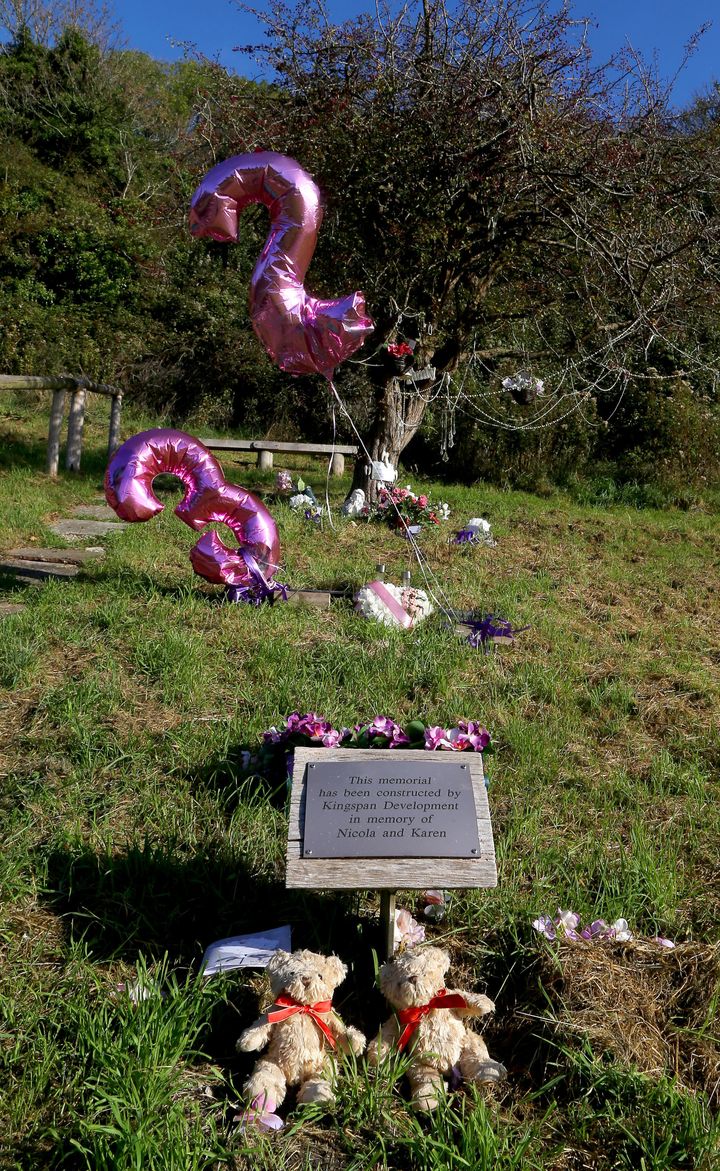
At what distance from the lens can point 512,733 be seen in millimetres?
3375

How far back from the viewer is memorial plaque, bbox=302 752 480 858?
208cm

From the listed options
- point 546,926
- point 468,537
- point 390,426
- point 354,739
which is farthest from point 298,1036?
point 390,426

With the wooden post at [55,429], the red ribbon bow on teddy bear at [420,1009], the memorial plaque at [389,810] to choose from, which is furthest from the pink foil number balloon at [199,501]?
the wooden post at [55,429]

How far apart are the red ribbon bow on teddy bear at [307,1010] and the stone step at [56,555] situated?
4284mm

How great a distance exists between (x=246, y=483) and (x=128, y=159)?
10.4 meters

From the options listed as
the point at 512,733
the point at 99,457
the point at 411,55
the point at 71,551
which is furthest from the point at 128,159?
the point at 512,733

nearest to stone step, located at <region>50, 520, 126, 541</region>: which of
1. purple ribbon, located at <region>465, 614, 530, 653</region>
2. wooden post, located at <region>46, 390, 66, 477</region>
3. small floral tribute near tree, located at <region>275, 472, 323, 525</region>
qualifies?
small floral tribute near tree, located at <region>275, 472, 323, 525</region>

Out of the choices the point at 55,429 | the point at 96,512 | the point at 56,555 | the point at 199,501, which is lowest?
the point at 96,512

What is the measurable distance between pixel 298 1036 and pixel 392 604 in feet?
9.94

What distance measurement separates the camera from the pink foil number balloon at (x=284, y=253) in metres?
4.08

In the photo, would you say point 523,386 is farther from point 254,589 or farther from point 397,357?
point 254,589

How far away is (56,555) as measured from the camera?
19.3ft

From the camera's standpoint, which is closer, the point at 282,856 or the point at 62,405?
the point at 282,856

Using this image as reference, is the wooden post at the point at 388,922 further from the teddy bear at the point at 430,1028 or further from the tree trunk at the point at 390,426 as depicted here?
the tree trunk at the point at 390,426
